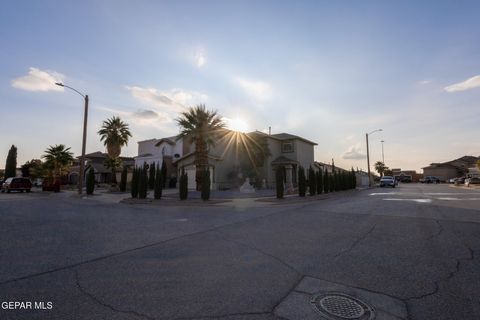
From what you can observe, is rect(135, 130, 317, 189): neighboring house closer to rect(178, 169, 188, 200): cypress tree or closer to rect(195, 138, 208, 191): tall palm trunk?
rect(195, 138, 208, 191): tall palm trunk

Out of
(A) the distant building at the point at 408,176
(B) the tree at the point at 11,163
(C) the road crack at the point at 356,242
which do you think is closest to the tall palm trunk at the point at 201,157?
(C) the road crack at the point at 356,242

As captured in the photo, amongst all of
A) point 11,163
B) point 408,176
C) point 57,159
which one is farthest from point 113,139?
point 408,176

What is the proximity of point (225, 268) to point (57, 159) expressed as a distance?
1790 inches

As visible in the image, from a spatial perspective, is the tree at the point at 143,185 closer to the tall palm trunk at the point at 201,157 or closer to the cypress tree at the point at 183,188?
the cypress tree at the point at 183,188

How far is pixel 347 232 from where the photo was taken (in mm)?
7574

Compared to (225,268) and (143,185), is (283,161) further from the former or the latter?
(225,268)

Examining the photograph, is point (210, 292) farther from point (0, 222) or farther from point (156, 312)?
point (0, 222)

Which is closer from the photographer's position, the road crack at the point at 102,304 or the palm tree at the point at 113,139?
the road crack at the point at 102,304

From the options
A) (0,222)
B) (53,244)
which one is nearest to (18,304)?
(53,244)

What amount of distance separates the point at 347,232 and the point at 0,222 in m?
12.7

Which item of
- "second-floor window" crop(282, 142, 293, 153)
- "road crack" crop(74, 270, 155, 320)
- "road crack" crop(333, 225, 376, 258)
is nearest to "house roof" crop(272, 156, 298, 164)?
"second-floor window" crop(282, 142, 293, 153)

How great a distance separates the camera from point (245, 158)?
35438mm

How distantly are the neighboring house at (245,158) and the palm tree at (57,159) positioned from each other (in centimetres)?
1386

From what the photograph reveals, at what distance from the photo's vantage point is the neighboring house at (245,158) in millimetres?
32312
